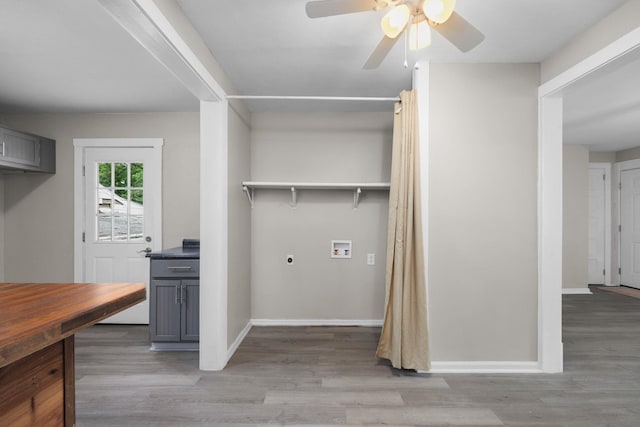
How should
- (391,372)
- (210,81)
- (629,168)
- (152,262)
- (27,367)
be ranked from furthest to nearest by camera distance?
(629,168), (152,262), (391,372), (210,81), (27,367)

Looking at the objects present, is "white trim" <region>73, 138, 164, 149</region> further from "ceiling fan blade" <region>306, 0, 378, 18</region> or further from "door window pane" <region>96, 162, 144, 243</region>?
"ceiling fan blade" <region>306, 0, 378, 18</region>

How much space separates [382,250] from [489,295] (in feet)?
4.39

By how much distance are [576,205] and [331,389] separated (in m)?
5.35

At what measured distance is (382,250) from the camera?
12.6ft

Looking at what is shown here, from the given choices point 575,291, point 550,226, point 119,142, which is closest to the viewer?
point 550,226

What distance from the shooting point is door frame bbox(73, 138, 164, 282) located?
3.83 m

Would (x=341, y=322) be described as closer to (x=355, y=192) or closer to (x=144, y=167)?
(x=355, y=192)

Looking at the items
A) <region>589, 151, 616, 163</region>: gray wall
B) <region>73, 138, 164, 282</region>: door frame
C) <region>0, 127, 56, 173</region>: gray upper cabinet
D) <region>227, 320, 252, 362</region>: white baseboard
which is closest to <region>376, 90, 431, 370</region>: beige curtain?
<region>227, 320, 252, 362</region>: white baseboard

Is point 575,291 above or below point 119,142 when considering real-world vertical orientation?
below

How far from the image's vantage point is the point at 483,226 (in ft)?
8.86

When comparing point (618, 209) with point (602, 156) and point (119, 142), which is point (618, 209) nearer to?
point (602, 156)

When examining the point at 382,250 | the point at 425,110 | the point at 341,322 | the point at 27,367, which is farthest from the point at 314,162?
the point at 27,367

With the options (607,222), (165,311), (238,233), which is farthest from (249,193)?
(607,222)

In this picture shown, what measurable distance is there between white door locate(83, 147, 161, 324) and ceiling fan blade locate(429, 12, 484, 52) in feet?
10.7
